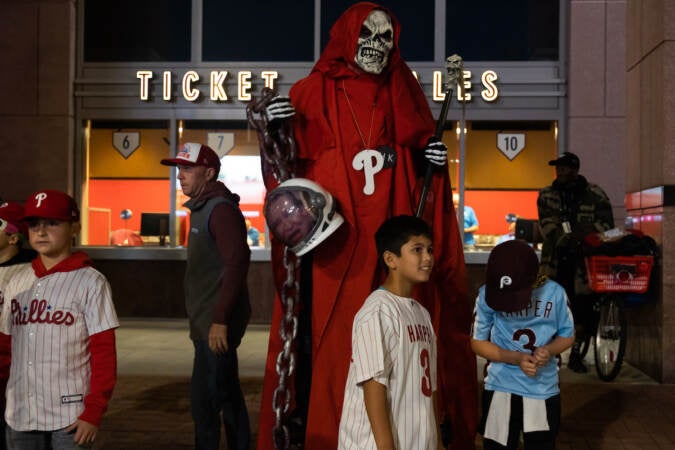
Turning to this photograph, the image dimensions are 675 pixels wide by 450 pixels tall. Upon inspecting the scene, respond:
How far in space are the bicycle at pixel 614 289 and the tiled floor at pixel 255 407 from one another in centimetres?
21

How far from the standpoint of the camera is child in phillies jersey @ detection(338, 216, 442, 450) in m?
3.19

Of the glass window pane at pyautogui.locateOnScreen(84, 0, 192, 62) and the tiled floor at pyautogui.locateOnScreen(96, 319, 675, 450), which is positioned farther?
the glass window pane at pyautogui.locateOnScreen(84, 0, 192, 62)

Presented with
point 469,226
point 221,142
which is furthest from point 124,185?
point 469,226

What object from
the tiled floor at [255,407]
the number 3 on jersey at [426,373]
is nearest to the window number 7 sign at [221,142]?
the tiled floor at [255,407]

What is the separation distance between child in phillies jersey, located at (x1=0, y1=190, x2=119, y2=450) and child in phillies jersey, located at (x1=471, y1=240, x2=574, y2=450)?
1644 mm

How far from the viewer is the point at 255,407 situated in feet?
23.3

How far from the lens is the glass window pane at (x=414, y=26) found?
1258 centimetres

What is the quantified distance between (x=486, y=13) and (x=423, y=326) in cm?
992

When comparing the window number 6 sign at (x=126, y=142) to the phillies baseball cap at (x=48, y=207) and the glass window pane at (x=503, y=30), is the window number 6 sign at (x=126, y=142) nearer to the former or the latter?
the glass window pane at (x=503, y=30)

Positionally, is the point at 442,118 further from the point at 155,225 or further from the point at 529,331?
the point at 155,225

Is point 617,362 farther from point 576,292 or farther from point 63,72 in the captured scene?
point 63,72

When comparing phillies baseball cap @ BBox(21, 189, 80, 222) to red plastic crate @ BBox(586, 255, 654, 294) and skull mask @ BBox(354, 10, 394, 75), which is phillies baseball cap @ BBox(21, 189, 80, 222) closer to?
skull mask @ BBox(354, 10, 394, 75)

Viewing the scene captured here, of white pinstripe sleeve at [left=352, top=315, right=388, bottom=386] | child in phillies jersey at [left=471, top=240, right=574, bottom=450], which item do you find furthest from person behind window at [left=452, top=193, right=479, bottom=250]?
white pinstripe sleeve at [left=352, top=315, right=388, bottom=386]

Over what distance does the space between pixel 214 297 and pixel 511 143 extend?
822cm
